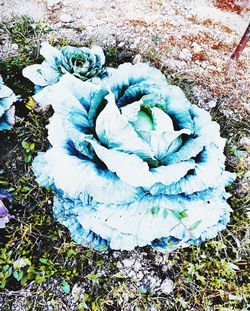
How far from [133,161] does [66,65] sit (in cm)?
73

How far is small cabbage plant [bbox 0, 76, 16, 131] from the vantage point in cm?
176

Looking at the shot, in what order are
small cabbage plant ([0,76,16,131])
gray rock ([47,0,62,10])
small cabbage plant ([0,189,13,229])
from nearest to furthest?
small cabbage plant ([0,189,13,229]), small cabbage plant ([0,76,16,131]), gray rock ([47,0,62,10])

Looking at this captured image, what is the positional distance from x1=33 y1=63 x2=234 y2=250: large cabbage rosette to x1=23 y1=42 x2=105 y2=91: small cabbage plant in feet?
1.31

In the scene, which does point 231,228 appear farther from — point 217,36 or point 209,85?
point 217,36

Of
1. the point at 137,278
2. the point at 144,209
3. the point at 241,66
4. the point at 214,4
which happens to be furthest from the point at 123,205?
the point at 214,4

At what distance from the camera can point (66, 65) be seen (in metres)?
1.78

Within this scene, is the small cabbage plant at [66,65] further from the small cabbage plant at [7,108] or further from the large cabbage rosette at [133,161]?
the large cabbage rosette at [133,161]

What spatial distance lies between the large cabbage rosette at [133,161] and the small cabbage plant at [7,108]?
374mm

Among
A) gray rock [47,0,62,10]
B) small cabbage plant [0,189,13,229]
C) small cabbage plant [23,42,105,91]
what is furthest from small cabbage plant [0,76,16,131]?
gray rock [47,0,62,10]

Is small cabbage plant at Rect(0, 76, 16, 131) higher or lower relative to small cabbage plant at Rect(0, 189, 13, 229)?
higher

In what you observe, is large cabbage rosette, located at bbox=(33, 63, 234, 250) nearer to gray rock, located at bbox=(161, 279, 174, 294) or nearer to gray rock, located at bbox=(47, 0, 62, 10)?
gray rock, located at bbox=(161, 279, 174, 294)

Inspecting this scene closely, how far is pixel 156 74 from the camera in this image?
149 centimetres

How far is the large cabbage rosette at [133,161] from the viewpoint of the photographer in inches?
49.3

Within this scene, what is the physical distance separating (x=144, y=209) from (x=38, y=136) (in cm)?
70
